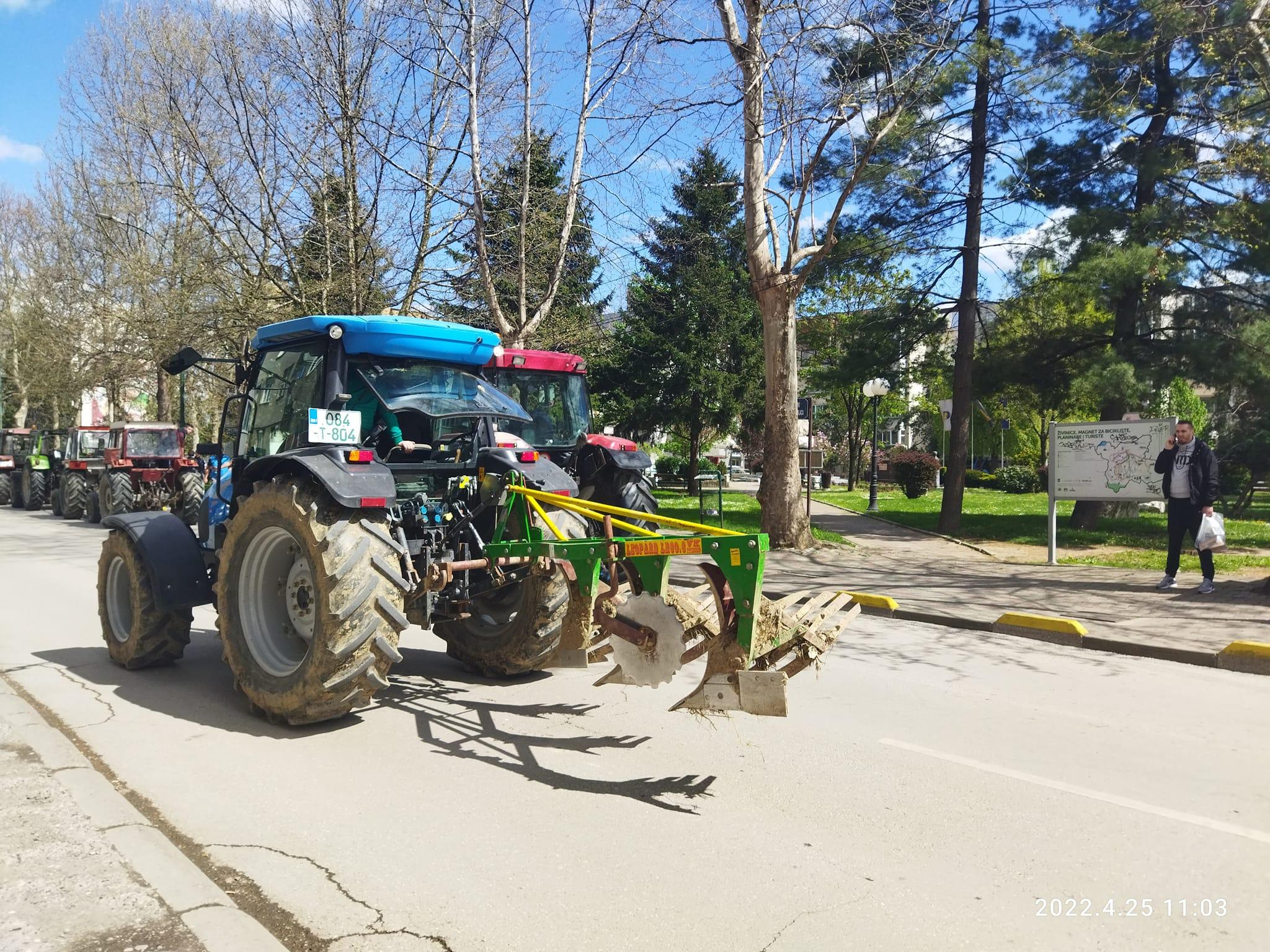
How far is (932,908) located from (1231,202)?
15.8 meters

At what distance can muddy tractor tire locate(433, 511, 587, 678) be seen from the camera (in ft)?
20.7

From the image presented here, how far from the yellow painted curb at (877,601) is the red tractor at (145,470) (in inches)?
542

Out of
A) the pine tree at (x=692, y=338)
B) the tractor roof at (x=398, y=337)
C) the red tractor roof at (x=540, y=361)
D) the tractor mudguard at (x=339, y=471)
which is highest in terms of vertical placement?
the pine tree at (x=692, y=338)

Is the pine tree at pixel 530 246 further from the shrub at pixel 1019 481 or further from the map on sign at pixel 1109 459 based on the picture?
the shrub at pixel 1019 481

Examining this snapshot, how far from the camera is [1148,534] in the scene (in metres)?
17.2

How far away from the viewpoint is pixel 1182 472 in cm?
1099

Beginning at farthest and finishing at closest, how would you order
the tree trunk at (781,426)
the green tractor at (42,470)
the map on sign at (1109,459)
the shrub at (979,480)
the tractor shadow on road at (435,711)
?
the shrub at (979,480), the green tractor at (42,470), the tree trunk at (781,426), the map on sign at (1109,459), the tractor shadow on road at (435,711)

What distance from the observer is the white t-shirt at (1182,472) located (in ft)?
35.9

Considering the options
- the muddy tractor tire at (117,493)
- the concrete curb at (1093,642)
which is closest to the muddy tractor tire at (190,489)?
the muddy tractor tire at (117,493)

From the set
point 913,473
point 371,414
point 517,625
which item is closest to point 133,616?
point 371,414

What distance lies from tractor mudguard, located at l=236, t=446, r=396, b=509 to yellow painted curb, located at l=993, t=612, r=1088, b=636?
21.5 ft

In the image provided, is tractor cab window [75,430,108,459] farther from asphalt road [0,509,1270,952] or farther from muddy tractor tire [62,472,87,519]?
asphalt road [0,509,1270,952]

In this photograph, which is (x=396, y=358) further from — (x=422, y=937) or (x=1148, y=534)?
(x=1148, y=534)

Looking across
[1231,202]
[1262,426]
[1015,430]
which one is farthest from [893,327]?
[1015,430]
